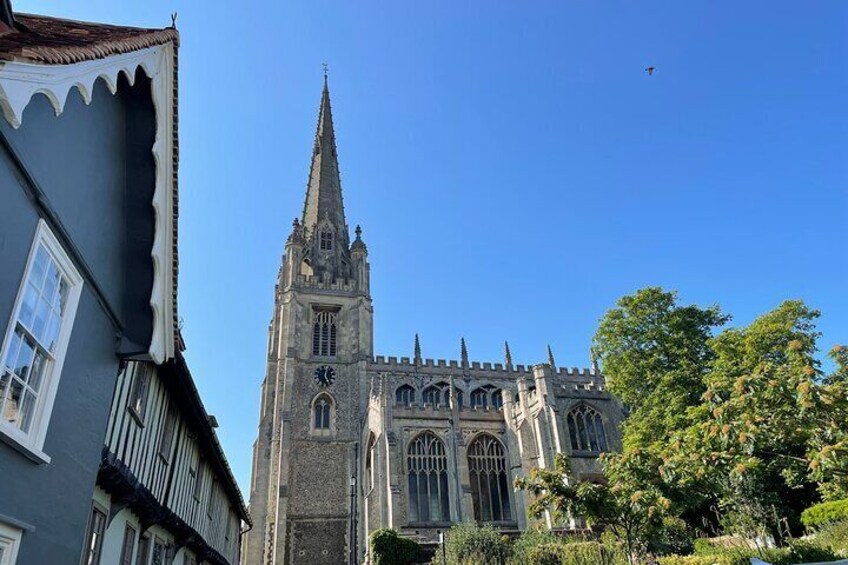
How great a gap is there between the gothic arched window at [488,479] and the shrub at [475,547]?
9.30 meters

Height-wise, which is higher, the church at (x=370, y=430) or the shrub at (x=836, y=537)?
the church at (x=370, y=430)

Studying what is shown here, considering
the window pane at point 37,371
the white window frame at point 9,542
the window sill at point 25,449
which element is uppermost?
the window pane at point 37,371

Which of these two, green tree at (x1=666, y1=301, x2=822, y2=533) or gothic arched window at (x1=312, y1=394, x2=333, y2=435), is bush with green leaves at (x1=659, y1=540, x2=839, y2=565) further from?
gothic arched window at (x1=312, y1=394, x2=333, y2=435)

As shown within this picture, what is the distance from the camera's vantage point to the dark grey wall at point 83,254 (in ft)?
14.1

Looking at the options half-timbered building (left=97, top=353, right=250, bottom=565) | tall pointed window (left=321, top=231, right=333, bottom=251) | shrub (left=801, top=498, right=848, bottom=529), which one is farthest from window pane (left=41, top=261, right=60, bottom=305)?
tall pointed window (left=321, top=231, right=333, bottom=251)

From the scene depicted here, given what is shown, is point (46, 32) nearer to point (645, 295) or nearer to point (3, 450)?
point (3, 450)

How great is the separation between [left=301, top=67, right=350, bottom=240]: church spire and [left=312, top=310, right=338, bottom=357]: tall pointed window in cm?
825

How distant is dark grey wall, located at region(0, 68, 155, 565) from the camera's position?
430 centimetres

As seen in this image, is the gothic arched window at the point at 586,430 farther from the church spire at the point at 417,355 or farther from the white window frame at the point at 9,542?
the white window frame at the point at 9,542

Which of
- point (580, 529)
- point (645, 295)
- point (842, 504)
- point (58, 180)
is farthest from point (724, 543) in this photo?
point (58, 180)

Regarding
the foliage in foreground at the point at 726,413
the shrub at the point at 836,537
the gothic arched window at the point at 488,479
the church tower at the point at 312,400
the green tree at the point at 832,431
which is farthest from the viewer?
the church tower at the point at 312,400

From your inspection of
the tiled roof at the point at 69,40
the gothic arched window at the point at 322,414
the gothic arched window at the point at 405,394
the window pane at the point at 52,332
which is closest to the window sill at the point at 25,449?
the window pane at the point at 52,332

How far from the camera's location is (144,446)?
811cm

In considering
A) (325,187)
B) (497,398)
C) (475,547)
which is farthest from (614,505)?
(325,187)
